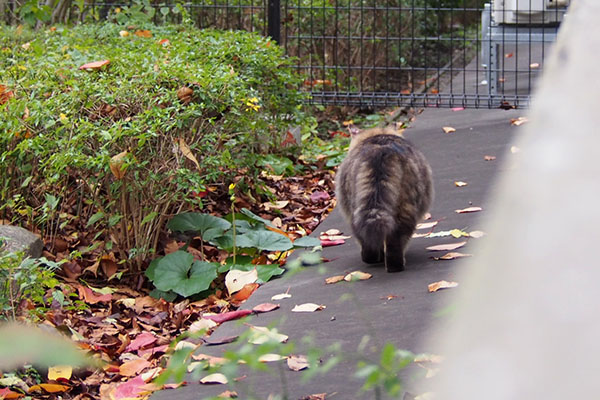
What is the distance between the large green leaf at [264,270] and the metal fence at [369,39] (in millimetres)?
4016

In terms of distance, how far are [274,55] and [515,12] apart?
11.7 ft

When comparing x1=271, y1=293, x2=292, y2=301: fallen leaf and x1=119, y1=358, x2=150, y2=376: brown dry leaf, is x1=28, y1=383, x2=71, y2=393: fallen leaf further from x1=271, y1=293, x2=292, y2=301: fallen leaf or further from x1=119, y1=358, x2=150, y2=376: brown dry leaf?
x1=271, y1=293, x2=292, y2=301: fallen leaf

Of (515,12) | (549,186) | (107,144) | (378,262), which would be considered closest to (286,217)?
(378,262)

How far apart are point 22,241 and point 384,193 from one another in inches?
80.5

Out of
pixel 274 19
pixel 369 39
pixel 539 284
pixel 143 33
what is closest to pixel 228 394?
pixel 539 284

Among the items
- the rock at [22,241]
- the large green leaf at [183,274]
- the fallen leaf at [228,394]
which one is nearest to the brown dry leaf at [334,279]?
the large green leaf at [183,274]

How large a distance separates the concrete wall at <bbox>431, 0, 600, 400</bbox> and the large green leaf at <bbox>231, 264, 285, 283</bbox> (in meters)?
4.25

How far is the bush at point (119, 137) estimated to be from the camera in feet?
16.3

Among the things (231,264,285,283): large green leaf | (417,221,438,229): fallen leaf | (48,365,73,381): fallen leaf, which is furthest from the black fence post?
(48,365,73,381): fallen leaf

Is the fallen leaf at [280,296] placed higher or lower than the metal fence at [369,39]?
lower

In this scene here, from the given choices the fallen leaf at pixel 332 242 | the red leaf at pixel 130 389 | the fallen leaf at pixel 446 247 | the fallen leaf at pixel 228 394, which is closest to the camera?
the fallen leaf at pixel 228 394

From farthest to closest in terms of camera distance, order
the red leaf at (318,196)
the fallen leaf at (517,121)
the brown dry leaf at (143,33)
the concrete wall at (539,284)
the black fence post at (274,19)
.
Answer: the black fence post at (274,19)
the fallen leaf at (517,121)
the brown dry leaf at (143,33)
the red leaf at (318,196)
the concrete wall at (539,284)

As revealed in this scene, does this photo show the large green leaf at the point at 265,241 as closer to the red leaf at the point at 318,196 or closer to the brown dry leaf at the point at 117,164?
the brown dry leaf at the point at 117,164

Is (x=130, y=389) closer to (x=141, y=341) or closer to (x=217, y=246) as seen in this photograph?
(x=141, y=341)
